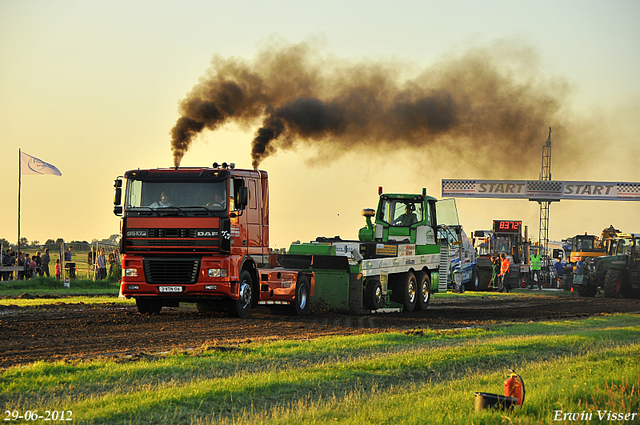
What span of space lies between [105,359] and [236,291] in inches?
242

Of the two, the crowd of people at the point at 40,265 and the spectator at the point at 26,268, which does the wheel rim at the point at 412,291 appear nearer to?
the crowd of people at the point at 40,265

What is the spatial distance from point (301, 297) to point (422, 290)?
554 cm

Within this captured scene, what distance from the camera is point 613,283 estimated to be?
112ft

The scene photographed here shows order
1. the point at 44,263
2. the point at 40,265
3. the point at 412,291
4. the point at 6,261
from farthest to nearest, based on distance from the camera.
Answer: the point at 40,265, the point at 44,263, the point at 6,261, the point at 412,291

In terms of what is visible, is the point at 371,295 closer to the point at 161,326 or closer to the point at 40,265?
the point at 161,326

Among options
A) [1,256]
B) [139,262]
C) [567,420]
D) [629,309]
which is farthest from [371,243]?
[1,256]

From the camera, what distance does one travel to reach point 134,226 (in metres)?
16.8

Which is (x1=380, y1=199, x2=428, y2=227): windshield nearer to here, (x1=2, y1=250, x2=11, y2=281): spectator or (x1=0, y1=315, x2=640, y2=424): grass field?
(x1=0, y1=315, x2=640, y2=424): grass field

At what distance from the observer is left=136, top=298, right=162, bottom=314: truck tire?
1900 centimetres

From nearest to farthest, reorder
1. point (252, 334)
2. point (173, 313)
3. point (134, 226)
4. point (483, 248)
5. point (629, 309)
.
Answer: point (252, 334)
point (134, 226)
point (173, 313)
point (629, 309)
point (483, 248)

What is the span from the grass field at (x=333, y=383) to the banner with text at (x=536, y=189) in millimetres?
43774

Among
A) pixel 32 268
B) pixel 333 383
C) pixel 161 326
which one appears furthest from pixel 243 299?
pixel 32 268

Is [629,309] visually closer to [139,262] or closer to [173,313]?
[173,313]

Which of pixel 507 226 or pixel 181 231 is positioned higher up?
pixel 507 226
